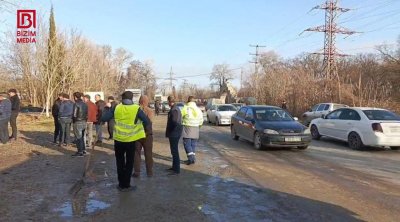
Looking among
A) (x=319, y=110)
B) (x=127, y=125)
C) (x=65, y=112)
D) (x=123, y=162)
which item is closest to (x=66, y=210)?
(x=123, y=162)

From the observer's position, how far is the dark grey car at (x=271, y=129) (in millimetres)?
14367

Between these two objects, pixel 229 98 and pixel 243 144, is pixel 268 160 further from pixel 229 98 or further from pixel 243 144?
pixel 229 98

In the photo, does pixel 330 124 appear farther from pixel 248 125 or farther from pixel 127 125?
pixel 127 125

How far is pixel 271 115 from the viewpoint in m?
16.1

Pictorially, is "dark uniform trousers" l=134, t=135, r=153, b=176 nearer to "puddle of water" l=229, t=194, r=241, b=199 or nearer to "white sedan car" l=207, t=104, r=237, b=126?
"puddle of water" l=229, t=194, r=241, b=199

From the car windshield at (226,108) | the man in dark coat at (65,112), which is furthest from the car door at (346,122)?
the car windshield at (226,108)

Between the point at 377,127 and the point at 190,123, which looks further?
the point at 377,127

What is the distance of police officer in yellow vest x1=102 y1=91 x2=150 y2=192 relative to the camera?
8273mm

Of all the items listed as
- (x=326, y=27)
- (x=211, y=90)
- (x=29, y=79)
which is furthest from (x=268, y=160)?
(x=211, y=90)

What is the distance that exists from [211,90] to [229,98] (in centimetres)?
3991

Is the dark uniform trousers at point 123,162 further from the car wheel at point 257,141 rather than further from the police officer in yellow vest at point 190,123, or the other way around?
the car wheel at point 257,141

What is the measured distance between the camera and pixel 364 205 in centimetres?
725

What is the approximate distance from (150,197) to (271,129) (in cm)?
755

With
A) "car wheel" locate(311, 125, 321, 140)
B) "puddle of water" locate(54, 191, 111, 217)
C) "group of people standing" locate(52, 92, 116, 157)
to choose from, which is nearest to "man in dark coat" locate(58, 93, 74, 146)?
"group of people standing" locate(52, 92, 116, 157)
